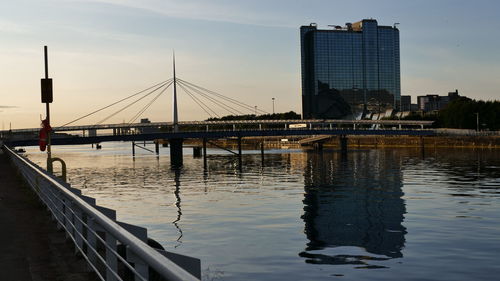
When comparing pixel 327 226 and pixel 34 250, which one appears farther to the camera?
pixel 327 226

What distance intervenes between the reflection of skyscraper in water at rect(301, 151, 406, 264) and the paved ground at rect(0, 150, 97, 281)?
418 inches

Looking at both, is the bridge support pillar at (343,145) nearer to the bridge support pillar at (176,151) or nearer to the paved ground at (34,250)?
the bridge support pillar at (176,151)

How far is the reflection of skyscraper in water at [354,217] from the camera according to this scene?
81.9 ft

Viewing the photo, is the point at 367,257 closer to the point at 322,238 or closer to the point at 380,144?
the point at 322,238

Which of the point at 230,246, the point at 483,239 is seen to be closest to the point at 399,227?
the point at 483,239

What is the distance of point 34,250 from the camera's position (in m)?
11.9

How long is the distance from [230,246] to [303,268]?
16.8ft

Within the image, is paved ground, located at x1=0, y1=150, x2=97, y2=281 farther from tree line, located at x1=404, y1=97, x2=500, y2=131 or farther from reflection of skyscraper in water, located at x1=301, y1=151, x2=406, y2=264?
tree line, located at x1=404, y1=97, x2=500, y2=131

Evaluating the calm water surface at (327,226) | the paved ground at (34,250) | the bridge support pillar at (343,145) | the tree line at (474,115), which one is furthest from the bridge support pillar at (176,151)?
the paved ground at (34,250)

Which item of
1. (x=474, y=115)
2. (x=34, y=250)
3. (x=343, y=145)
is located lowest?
Result: (x=343, y=145)

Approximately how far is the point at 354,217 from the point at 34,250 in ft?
82.8

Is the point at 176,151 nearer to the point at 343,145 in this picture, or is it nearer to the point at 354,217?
the point at 343,145

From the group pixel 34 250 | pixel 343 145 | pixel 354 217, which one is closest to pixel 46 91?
pixel 34 250

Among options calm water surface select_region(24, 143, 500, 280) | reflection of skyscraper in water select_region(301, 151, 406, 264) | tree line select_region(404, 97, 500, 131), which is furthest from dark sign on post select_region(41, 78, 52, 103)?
tree line select_region(404, 97, 500, 131)
